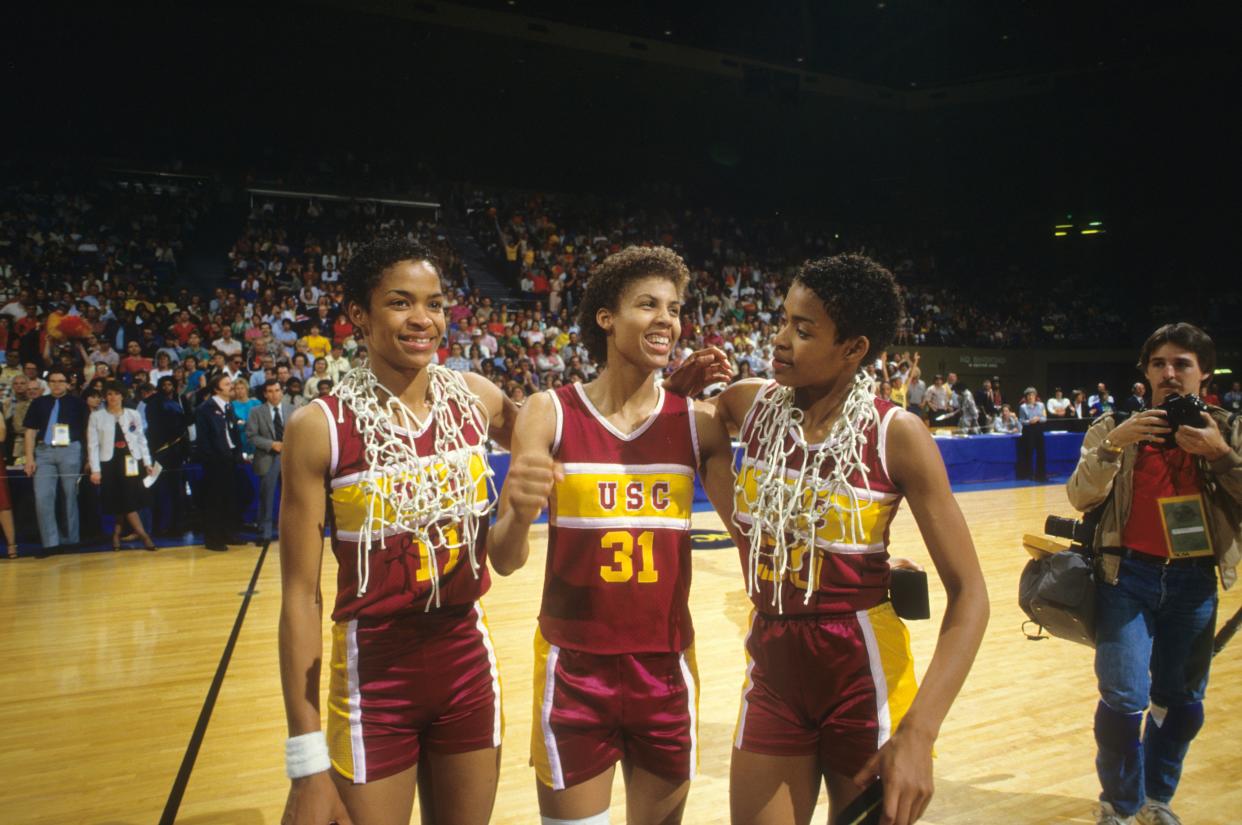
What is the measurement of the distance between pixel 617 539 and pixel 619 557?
1.7 inches

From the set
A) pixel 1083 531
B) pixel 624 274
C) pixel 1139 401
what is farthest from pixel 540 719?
pixel 1139 401

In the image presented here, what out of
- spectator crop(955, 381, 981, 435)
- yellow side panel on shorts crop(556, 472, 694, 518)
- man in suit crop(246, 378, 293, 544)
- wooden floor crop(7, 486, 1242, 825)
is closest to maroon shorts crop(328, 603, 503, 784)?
yellow side panel on shorts crop(556, 472, 694, 518)

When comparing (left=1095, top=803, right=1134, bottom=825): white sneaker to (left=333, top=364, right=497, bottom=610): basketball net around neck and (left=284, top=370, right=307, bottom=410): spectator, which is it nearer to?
(left=333, top=364, right=497, bottom=610): basketball net around neck

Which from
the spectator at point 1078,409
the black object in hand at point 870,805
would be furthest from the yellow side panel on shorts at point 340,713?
the spectator at point 1078,409

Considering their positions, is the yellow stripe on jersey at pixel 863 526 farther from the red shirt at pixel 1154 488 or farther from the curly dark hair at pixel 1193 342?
the curly dark hair at pixel 1193 342

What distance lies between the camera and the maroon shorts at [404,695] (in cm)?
184

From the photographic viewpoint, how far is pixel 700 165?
2230 cm

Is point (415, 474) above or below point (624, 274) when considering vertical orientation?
below

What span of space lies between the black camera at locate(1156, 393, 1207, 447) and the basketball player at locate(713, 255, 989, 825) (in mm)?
1399

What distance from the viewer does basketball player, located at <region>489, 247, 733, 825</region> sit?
1841mm

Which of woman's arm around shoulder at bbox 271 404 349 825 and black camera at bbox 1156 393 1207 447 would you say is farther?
black camera at bbox 1156 393 1207 447

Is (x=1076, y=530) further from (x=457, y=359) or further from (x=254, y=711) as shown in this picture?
(x=457, y=359)

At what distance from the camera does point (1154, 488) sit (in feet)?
9.22

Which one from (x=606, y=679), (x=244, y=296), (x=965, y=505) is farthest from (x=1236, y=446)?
(x=244, y=296)
